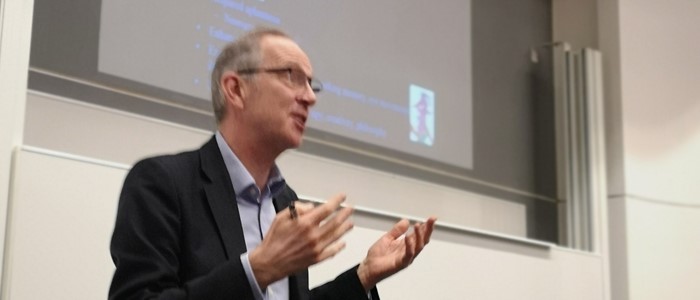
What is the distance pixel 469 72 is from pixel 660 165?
4.06 feet

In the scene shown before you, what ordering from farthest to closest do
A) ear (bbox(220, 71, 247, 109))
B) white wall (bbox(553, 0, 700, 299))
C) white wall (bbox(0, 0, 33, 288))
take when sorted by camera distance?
white wall (bbox(553, 0, 700, 299)) < white wall (bbox(0, 0, 33, 288)) < ear (bbox(220, 71, 247, 109))

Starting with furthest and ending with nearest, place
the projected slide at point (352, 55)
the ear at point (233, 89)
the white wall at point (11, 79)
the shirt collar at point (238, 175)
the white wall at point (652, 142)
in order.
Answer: the white wall at point (652, 142) → the projected slide at point (352, 55) → the white wall at point (11, 79) → the ear at point (233, 89) → the shirt collar at point (238, 175)

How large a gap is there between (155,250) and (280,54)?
1.84ft

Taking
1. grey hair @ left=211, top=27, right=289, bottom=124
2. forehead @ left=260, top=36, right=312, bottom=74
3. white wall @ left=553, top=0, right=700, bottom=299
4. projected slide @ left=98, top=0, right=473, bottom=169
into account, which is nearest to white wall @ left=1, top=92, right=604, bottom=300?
projected slide @ left=98, top=0, right=473, bottom=169

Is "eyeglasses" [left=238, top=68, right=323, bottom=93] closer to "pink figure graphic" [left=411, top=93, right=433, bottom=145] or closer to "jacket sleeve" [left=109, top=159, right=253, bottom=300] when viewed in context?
"jacket sleeve" [left=109, top=159, right=253, bottom=300]

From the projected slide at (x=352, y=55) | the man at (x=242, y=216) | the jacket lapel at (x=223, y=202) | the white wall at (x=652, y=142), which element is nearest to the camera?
the man at (x=242, y=216)

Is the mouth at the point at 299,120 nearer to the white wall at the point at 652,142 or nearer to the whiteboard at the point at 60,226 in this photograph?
the whiteboard at the point at 60,226

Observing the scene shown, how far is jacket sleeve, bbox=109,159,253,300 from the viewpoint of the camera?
62.8 inches

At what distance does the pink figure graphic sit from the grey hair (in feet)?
8.05

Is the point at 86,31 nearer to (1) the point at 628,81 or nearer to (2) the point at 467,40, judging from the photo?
(2) the point at 467,40

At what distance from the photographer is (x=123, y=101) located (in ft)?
10.8

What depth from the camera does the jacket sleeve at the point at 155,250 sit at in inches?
62.8

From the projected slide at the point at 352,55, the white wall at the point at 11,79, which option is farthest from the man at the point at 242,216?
the projected slide at the point at 352,55

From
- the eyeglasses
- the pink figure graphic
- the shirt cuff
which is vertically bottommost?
the shirt cuff
